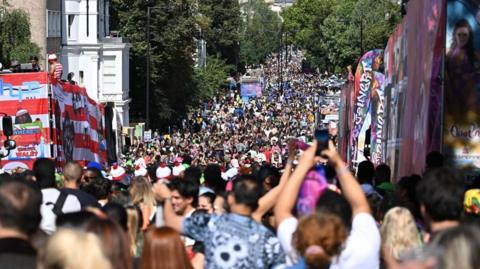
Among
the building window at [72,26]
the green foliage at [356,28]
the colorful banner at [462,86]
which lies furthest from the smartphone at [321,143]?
the green foliage at [356,28]

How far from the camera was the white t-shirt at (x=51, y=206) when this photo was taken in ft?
39.1

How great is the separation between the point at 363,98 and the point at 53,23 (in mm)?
40803

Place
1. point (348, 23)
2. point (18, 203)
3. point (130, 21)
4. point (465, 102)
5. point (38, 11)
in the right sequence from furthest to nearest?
1. point (348, 23)
2. point (130, 21)
3. point (38, 11)
4. point (465, 102)
5. point (18, 203)

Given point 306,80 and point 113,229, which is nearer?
point 113,229

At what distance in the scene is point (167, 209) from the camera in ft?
35.6

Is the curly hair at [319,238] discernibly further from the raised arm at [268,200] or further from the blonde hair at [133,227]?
the blonde hair at [133,227]

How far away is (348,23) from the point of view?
14262 cm

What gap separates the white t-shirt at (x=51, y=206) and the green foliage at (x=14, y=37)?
149ft

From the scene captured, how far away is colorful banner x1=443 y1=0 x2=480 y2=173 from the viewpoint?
1598 centimetres

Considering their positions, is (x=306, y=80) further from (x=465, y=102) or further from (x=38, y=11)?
(x=465, y=102)

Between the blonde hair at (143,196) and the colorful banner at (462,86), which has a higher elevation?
the colorful banner at (462,86)

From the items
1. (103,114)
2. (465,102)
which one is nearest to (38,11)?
(103,114)

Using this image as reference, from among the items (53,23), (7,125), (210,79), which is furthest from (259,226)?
(210,79)

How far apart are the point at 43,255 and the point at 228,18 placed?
151429mm
